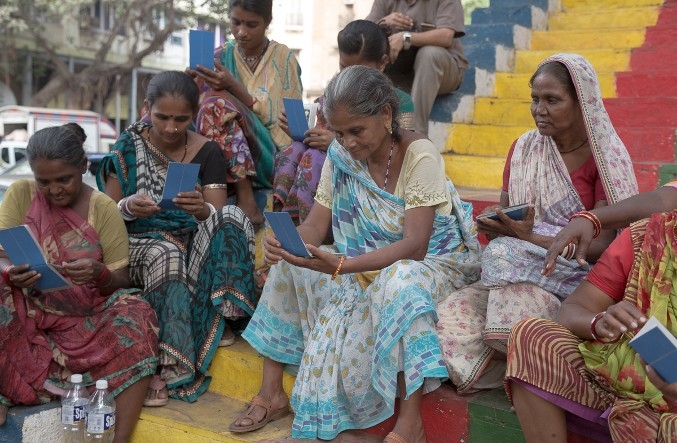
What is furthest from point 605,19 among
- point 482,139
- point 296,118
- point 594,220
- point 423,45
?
point 594,220

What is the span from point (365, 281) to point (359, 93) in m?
0.83

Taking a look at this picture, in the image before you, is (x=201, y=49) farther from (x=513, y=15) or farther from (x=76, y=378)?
(x=513, y=15)

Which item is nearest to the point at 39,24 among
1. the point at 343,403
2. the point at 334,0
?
the point at 334,0

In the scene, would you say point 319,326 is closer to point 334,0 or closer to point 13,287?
point 13,287

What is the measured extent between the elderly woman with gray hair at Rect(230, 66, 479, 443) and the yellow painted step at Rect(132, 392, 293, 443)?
0.06 meters

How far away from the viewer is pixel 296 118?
14.1ft

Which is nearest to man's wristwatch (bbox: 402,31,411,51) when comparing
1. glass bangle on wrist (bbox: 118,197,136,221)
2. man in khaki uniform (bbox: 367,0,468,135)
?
man in khaki uniform (bbox: 367,0,468,135)

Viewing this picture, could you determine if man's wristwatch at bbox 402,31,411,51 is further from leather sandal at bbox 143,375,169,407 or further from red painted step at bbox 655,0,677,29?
leather sandal at bbox 143,375,169,407

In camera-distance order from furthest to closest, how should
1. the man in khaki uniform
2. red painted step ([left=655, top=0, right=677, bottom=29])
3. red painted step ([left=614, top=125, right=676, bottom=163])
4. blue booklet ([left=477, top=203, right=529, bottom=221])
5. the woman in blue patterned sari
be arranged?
1. red painted step ([left=655, top=0, right=677, bottom=29])
2. the man in khaki uniform
3. red painted step ([left=614, top=125, right=676, bottom=163])
4. the woman in blue patterned sari
5. blue booklet ([left=477, top=203, right=529, bottom=221])

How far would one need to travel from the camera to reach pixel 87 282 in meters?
3.64

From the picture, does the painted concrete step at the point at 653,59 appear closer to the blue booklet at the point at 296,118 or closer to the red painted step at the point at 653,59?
the red painted step at the point at 653,59

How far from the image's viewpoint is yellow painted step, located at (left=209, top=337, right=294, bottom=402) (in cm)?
382

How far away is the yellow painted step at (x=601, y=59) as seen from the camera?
20.4ft

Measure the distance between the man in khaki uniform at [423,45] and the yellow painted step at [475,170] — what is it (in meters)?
0.35
